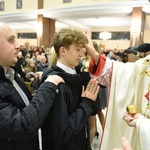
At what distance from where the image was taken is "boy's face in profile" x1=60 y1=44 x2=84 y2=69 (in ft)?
4.54

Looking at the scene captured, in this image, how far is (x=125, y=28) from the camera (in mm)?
16656

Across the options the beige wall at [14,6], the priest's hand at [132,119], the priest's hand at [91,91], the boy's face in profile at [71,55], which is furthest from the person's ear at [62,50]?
the beige wall at [14,6]

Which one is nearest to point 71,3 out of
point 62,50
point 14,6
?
point 14,6

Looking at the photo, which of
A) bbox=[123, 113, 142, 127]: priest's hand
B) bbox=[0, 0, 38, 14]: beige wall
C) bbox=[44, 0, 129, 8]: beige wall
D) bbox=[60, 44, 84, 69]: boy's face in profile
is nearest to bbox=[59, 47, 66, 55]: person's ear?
bbox=[60, 44, 84, 69]: boy's face in profile

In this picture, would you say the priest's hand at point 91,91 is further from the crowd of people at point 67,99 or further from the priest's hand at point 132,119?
the priest's hand at point 132,119

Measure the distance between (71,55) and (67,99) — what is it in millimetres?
305

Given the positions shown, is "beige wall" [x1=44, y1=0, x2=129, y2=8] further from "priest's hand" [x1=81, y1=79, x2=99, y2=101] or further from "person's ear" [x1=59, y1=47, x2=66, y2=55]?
"priest's hand" [x1=81, y1=79, x2=99, y2=101]

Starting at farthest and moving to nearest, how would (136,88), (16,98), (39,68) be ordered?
(39,68) < (136,88) < (16,98)

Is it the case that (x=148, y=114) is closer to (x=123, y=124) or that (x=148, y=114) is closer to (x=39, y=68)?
(x=123, y=124)

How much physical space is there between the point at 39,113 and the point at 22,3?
11564 millimetres

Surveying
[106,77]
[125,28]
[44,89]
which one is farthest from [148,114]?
[125,28]

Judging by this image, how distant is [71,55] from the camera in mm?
1391

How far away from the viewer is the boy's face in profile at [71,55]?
138cm

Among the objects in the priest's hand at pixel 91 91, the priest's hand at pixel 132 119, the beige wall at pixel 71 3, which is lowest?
the priest's hand at pixel 132 119
